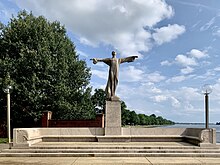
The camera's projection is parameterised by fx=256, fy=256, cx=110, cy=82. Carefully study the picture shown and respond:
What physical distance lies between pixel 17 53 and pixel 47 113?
21.1 ft

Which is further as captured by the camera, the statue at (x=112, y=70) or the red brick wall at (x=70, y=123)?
the red brick wall at (x=70, y=123)

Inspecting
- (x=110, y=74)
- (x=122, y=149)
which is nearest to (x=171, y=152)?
(x=122, y=149)

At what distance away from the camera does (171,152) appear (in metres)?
11.0

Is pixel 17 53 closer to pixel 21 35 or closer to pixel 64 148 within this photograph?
pixel 21 35

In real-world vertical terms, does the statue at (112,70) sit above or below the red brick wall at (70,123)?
above

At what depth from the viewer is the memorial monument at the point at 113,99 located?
14.4m

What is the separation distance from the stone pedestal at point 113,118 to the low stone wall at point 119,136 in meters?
0.44

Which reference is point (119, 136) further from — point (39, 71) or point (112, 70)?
point (39, 71)

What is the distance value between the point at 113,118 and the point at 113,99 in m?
1.08

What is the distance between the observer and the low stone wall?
11.9m

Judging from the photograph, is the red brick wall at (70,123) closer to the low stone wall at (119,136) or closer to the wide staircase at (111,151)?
the low stone wall at (119,136)

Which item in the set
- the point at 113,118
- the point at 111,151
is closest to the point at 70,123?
the point at 113,118

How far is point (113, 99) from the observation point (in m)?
14.7

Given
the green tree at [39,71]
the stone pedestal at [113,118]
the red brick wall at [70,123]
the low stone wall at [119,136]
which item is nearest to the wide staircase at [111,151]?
the low stone wall at [119,136]
